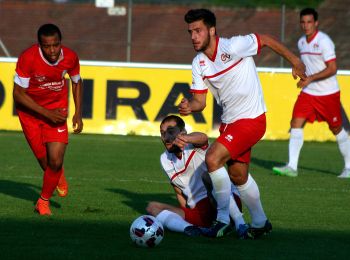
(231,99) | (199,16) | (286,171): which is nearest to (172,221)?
(231,99)

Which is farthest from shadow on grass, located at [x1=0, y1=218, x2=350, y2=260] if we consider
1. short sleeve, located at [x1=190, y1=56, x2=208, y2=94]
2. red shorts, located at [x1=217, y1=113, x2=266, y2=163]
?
short sleeve, located at [x1=190, y1=56, x2=208, y2=94]

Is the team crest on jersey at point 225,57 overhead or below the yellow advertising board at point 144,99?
overhead

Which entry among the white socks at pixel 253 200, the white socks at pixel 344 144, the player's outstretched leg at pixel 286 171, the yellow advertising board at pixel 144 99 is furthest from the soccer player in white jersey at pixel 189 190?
the yellow advertising board at pixel 144 99

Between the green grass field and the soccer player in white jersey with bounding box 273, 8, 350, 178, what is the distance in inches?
14.7

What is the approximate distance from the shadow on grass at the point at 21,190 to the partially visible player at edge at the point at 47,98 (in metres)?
0.77

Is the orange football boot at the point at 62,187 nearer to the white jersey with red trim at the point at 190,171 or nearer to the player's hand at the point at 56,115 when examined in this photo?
the player's hand at the point at 56,115

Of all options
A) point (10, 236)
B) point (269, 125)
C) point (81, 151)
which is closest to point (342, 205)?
point (10, 236)

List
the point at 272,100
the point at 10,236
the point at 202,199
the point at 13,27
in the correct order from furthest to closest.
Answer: the point at 13,27 < the point at 272,100 < the point at 202,199 < the point at 10,236

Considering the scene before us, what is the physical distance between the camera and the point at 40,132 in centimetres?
1119

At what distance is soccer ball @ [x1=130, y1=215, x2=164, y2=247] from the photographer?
28.5 feet

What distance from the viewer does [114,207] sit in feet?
37.2

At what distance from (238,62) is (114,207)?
275 cm

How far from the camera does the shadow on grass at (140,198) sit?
37.8ft

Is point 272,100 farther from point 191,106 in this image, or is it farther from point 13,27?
point 13,27
